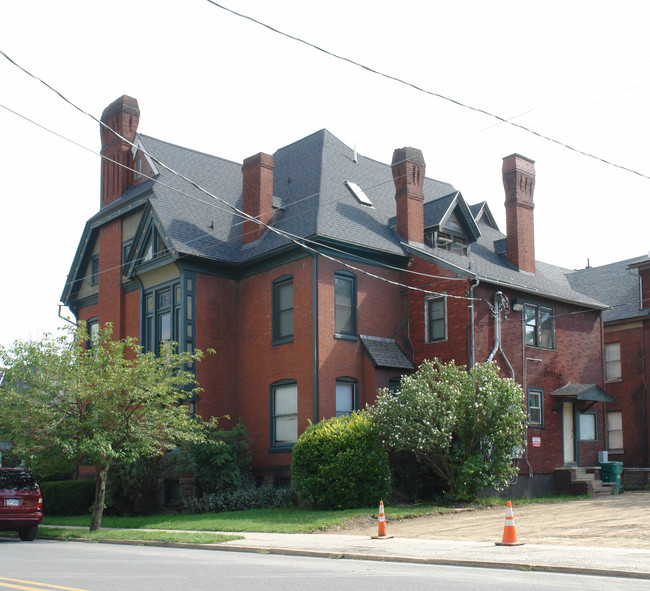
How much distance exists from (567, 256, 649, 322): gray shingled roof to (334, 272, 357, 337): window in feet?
41.8

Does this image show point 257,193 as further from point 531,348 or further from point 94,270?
point 531,348

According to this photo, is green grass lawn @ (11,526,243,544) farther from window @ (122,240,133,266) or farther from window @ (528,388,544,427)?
window @ (528,388,544,427)

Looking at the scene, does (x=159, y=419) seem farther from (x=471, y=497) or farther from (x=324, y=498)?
(x=471, y=497)

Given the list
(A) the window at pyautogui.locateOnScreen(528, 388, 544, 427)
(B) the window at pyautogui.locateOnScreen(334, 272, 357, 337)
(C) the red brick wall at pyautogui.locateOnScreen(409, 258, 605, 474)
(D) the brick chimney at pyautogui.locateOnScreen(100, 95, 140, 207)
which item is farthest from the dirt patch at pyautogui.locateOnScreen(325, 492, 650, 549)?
(D) the brick chimney at pyautogui.locateOnScreen(100, 95, 140, 207)

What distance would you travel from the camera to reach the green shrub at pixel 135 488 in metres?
24.8

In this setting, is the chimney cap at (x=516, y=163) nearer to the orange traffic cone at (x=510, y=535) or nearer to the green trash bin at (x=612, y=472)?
the green trash bin at (x=612, y=472)

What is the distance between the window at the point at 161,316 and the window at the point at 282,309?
10.8ft

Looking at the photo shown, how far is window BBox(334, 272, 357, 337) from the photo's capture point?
25.4m

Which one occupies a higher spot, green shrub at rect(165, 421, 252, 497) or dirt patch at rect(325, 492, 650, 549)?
green shrub at rect(165, 421, 252, 497)

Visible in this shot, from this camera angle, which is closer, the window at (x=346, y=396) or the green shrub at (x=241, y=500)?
the green shrub at (x=241, y=500)

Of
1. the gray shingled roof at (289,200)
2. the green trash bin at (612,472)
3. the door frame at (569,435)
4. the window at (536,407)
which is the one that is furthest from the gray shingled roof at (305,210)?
the green trash bin at (612,472)

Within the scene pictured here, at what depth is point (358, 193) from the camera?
28.8 m

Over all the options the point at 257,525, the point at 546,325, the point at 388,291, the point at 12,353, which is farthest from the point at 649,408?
the point at 12,353

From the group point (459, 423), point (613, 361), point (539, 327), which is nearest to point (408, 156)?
point (539, 327)
